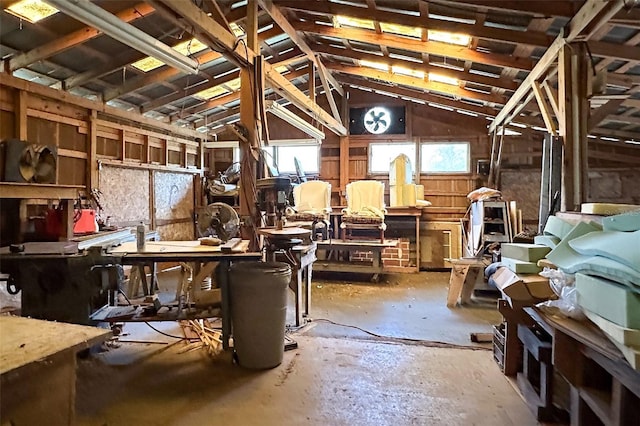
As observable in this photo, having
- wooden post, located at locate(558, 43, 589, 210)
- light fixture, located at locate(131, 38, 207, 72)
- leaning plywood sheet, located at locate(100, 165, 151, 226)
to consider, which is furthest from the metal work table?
leaning plywood sheet, located at locate(100, 165, 151, 226)

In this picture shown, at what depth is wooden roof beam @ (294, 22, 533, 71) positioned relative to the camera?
4.77 metres

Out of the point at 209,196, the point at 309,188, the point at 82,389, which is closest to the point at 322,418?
the point at 82,389

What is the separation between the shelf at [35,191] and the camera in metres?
3.37

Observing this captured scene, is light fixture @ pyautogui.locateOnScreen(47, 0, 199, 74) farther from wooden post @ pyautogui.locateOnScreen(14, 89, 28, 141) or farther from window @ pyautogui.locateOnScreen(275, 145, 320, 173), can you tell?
window @ pyautogui.locateOnScreen(275, 145, 320, 173)

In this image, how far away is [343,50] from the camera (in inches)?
260

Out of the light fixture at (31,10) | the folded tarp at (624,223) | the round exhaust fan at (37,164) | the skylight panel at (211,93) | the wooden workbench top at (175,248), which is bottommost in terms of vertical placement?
the wooden workbench top at (175,248)

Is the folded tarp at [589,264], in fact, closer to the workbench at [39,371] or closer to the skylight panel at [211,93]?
the workbench at [39,371]

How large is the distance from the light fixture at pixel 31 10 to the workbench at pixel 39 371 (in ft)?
12.1

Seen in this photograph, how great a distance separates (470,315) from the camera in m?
5.02

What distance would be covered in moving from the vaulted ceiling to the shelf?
1.52 meters

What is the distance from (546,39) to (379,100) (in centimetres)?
526

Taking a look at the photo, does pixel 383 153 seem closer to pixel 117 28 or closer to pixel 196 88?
pixel 196 88

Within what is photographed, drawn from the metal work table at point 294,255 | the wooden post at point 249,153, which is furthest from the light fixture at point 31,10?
the metal work table at point 294,255

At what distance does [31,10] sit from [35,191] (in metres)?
1.79
